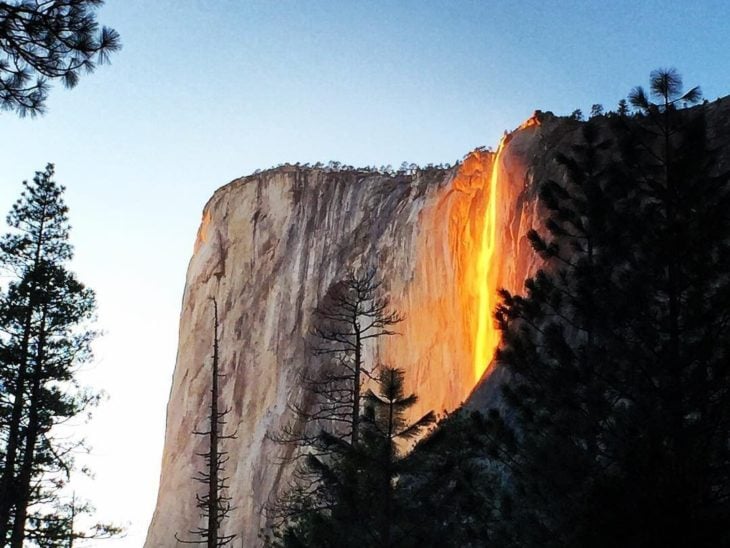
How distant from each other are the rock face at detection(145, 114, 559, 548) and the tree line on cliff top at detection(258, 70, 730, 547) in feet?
44.2

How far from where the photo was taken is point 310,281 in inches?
1683

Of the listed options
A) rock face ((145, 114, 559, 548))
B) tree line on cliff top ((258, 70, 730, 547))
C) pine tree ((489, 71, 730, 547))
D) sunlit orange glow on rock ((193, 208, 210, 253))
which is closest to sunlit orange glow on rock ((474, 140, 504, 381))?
rock face ((145, 114, 559, 548))

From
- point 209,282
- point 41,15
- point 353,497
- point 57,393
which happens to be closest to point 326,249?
point 209,282

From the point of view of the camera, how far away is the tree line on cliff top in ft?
28.5

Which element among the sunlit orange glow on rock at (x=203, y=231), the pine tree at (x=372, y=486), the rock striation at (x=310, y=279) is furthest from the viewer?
the sunlit orange glow on rock at (x=203, y=231)

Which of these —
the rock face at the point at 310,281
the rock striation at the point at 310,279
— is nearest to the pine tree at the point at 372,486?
the rock striation at the point at 310,279

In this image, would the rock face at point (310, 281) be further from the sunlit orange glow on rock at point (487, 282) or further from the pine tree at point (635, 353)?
the pine tree at point (635, 353)

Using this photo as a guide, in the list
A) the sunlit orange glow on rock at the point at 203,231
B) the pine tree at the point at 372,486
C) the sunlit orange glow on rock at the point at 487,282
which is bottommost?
the pine tree at the point at 372,486

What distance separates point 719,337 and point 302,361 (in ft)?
104

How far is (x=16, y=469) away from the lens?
58.5 ft

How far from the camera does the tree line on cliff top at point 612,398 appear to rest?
868 centimetres

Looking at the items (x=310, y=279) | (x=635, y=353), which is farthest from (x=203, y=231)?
(x=635, y=353)

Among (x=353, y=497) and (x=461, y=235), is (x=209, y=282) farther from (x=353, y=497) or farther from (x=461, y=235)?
(x=353, y=497)

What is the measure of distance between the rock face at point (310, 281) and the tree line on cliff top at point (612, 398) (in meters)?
13.5
